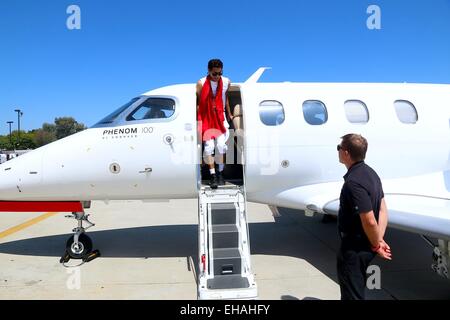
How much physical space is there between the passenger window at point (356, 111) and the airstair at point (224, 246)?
2288mm

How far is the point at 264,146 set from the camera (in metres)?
5.83

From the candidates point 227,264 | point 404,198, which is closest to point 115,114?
point 227,264

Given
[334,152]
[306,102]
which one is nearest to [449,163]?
[334,152]

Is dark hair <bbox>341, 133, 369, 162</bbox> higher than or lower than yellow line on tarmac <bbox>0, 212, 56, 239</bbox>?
higher

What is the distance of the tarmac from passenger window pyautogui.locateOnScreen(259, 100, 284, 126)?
2.47 metres

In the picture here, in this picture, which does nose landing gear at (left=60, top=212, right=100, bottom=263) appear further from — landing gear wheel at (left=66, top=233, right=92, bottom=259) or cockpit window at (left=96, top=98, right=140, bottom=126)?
cockpit window at (left=96, top=98, right=140, bottom=126)

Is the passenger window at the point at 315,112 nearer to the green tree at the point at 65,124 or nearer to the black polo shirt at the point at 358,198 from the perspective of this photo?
the black polo shirt at the point at 358,198

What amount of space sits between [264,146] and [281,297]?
2356 mm

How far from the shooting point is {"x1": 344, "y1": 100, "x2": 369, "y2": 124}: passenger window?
6.05m

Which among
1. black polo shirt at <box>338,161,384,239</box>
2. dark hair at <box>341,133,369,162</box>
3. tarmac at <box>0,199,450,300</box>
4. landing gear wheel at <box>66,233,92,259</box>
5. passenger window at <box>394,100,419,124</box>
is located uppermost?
passenger window at <box>394,100,419,124</box>

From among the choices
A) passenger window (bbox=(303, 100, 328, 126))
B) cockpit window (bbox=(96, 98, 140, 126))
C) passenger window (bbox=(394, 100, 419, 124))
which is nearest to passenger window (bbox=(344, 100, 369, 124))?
passenger window (bbox=(303, 100, 328, 126))

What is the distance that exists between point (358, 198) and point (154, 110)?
13.0 feet

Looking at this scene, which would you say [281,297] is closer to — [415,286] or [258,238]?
[415,286]

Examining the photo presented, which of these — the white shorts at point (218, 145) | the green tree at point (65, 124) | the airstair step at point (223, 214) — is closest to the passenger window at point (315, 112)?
the white shorts at point (218, 145)
